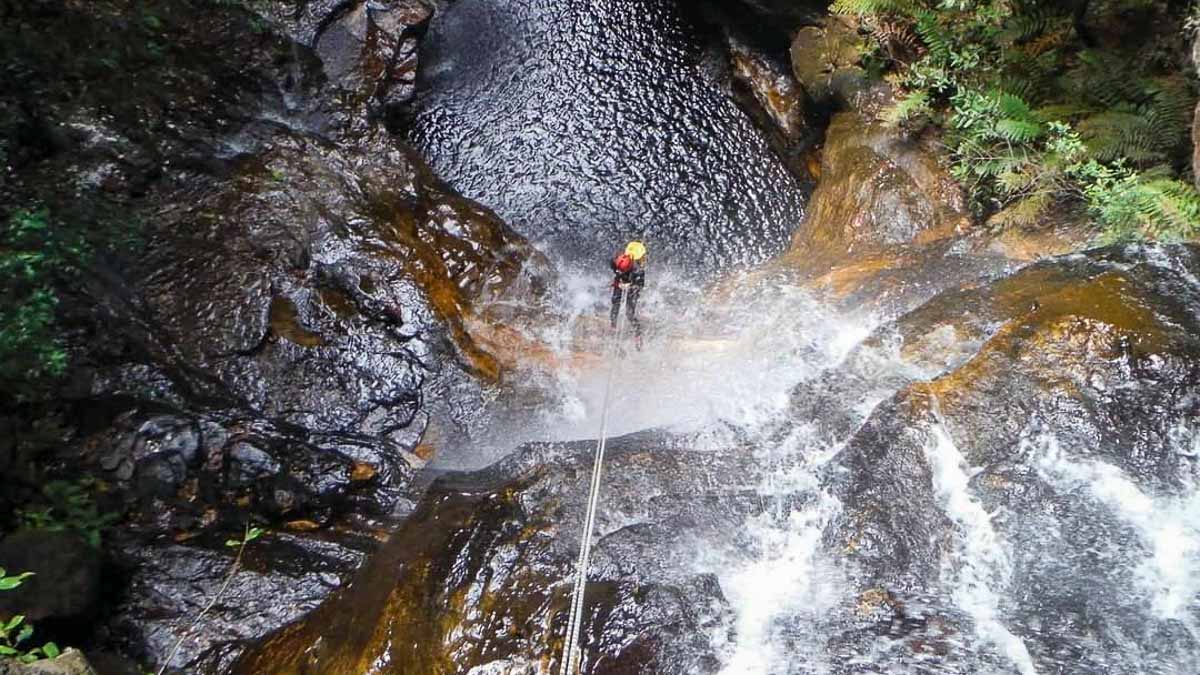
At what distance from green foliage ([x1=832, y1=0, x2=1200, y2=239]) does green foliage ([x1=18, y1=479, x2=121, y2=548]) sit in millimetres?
8409

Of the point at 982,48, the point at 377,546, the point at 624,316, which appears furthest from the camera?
the point at 624,316

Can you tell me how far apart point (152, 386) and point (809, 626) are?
5.53 m

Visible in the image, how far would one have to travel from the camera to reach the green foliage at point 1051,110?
250 inches

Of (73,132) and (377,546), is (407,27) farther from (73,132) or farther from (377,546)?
(377,546)

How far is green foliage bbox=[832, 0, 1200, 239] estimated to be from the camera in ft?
20.8

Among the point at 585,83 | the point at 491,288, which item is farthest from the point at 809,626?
the point at 585,83

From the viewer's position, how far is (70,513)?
16.6 ft

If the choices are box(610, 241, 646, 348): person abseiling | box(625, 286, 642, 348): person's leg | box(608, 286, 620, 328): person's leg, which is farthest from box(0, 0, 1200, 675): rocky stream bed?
box(610, 241, 646, 348): person abseiling

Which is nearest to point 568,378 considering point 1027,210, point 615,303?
point 615,303

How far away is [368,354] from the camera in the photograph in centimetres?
720

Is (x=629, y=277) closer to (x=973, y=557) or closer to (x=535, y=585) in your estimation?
(x=535, y=585)

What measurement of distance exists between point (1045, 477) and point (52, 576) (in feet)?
20.6

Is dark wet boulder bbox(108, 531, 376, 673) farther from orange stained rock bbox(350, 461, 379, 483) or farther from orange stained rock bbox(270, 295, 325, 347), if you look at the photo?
orange stained rock bbox(270, 295, 325, 347)

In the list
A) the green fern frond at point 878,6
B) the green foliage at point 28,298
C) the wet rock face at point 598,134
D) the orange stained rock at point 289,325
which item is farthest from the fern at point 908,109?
the green foliage at point 28,298
